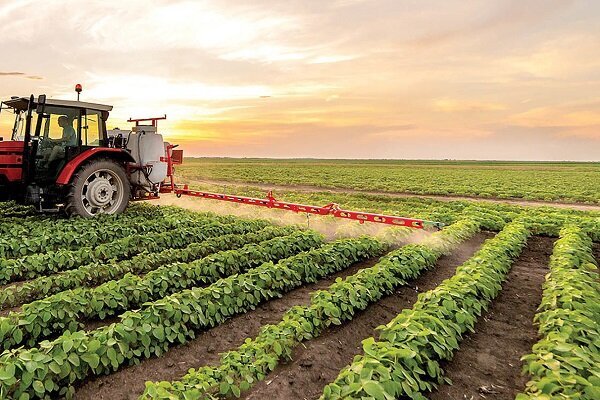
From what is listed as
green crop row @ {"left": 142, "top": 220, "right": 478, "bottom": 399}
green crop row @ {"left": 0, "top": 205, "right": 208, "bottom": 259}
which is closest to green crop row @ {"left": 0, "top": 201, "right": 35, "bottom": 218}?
green crop row @ {"left": 0, "top": 205, "right": 208, "bottom": 259}

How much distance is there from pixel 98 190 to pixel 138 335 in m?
7.27

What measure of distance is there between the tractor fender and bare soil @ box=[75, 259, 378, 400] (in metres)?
5.84

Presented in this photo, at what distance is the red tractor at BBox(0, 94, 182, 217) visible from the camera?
9789 millimetres

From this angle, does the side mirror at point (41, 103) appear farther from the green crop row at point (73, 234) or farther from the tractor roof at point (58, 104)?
the green crop row at point (73, 234)

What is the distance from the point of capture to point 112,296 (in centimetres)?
559

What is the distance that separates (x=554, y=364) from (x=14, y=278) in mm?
8050

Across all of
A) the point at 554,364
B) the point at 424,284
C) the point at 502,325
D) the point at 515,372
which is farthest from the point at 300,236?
the point at 554,364

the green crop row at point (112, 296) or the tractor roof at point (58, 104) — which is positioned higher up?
the tractor roof at point (58, 104)

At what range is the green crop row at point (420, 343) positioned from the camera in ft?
11.2

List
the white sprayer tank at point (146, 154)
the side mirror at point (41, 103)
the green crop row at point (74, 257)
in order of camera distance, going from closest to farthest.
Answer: the green crop row at point (74, 257)
the side mirror at point (41, 103)
the white sprayer tank at point (146, 154)

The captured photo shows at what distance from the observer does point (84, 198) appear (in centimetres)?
1062

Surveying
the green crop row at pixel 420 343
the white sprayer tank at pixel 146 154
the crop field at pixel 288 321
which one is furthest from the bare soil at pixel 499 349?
the white sprayer tank at pixel 146 154

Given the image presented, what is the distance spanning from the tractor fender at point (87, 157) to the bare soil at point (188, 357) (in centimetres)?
584

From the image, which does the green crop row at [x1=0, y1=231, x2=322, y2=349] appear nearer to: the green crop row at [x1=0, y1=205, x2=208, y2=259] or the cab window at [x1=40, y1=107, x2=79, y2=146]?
the green crop row at [x1=0, y1=205, x2=208, y2=259]
